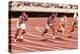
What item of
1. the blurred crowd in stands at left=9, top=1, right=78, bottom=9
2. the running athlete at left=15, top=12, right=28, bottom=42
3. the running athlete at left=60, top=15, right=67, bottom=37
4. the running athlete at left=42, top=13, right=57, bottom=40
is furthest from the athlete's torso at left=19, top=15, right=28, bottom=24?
the running athlete at left=60, top=15, right=67, bottom=37

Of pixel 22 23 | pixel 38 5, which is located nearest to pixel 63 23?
pixel 38 5

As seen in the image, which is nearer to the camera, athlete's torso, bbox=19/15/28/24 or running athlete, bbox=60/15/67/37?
athlete's torso, bbox=19/15/28/24

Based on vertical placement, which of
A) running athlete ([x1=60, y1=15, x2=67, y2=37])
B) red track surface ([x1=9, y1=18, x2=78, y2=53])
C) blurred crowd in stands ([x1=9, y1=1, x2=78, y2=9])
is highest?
blurred crowd in stands ([x1=9, y1=1, x2=78, y2=9])

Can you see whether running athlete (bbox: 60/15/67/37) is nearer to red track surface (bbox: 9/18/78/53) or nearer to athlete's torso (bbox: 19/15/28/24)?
red track surface (bbox: 9/18/78/53)

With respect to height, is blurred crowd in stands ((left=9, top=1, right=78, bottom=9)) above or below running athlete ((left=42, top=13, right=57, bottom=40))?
above

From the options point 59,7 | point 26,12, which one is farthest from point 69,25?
point 26,12

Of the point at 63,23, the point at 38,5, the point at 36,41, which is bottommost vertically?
the point at 36,41

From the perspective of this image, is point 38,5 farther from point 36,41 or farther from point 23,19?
point 36,41

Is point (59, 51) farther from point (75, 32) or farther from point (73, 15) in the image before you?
point (73, 15)

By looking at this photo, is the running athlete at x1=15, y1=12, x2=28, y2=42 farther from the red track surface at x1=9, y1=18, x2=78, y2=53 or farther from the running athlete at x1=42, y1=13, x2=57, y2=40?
the running athlete at x1=42, y1=13, x2=57, y2=40

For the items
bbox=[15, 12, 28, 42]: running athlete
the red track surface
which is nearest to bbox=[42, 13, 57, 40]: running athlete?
the red track surface

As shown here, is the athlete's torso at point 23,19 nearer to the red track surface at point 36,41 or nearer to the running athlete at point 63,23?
the red track surface at point 36,41

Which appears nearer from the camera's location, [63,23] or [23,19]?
[23,19]

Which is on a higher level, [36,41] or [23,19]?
[23,19]
